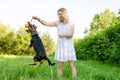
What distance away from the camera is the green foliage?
1267cm

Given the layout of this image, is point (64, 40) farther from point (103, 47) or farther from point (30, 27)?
point (103, 47)

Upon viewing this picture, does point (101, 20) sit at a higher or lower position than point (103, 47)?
higher

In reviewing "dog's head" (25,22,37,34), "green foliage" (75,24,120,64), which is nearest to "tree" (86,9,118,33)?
"green foliage" (75,24,120,64)

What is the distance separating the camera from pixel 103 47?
14383mm

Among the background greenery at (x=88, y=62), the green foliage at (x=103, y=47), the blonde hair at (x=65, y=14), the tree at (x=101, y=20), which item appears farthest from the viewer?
the tree at (x=101, y=20)

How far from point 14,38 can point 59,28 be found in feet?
180

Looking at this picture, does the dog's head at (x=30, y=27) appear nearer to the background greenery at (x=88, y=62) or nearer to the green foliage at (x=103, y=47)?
the background greenery at (x=88, y=62)

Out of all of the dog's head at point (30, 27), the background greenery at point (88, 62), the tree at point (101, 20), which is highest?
Result: the tree at point (101, 20)

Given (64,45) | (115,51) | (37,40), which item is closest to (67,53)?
(64,45)

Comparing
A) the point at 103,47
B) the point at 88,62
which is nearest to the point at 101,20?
the point at 103,47

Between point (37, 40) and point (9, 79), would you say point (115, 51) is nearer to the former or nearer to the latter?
point (37, 40)

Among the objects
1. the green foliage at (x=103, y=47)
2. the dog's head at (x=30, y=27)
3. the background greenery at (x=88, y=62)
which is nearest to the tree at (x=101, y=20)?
the background greenery at (x=88, y=62)

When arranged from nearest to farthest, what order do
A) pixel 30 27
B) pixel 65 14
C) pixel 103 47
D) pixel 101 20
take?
pixel 30 27, pixel 65 14, pixel 103 47, pixel 101 20

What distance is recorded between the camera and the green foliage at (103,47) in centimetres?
1267
